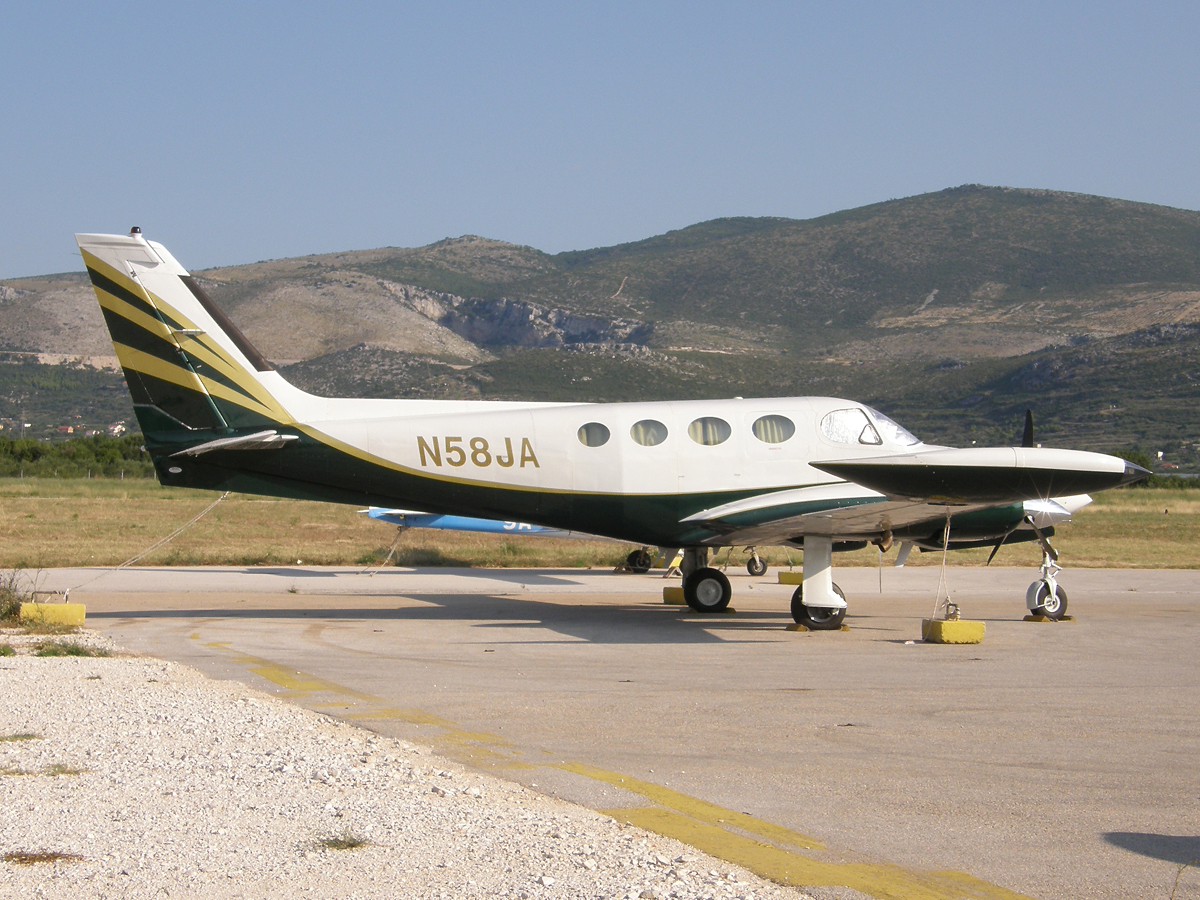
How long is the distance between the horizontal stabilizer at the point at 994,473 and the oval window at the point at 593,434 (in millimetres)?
3848

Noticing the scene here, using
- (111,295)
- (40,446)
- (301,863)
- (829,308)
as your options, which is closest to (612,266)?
(829,308)

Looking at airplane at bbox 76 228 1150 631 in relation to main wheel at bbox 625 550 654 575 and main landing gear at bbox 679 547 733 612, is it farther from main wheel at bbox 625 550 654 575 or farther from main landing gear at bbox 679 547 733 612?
main wheel at bbox 625 550 654 575

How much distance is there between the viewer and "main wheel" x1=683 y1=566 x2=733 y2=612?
1756 centimetres

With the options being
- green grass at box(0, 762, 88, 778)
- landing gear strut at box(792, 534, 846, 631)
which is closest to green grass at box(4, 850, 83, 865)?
green grass at box(0, 762, 88, 778)

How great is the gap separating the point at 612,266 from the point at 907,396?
68.9 meters

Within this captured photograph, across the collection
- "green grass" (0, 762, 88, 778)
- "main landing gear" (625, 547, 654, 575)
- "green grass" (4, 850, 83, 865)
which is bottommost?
"main landing gear" (625, 547, 654, 575)

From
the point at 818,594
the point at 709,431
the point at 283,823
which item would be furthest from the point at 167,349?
the point at 283,823

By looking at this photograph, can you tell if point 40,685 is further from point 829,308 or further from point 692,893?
point 829,308

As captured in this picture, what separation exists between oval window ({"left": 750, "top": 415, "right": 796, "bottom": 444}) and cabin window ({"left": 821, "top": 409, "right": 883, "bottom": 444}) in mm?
537

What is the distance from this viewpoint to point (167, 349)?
14.8m

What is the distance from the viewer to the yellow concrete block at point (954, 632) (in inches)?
553

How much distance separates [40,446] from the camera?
207 feet

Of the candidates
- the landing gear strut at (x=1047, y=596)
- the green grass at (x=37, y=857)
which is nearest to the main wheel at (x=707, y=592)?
the landing gear strut at (x=1047, y=596)

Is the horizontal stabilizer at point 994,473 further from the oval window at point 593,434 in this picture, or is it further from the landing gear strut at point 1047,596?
the landing gear strut at point 1047,596
